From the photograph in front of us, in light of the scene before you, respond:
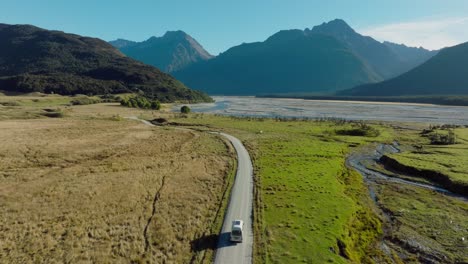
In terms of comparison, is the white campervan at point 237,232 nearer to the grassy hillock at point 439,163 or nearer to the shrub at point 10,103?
the grassy hillock at point 439,163

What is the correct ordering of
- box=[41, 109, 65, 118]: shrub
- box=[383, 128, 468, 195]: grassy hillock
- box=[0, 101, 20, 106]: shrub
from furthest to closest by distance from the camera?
1. box=[0, 101, 20, 106]: shrub
2. box=[41, 109, 65, 118]: shrub
3. box=[383, 128, 468, 195]: grassy hillock

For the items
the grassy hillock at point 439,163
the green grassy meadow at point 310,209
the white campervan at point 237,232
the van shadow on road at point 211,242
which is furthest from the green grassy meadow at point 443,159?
the van shadow on road at point 211,242

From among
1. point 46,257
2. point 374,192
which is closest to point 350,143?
point 374,192

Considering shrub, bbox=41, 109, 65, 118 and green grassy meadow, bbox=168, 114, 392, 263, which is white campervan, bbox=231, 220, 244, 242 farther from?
shrub, bbox=41, 109, 65, 118

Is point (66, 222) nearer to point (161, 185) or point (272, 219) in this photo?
point (161, 185)

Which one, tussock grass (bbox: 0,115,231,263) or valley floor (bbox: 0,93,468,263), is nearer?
tussock grass (bbox: 0,115,231,263)

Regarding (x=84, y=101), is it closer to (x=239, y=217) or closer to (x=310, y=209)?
(x=239, y=217)

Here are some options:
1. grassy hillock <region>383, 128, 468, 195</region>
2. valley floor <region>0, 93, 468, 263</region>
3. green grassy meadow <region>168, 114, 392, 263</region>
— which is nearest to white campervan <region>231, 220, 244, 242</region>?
green grassy meadow <region>168, 114, 392, 263</region>
